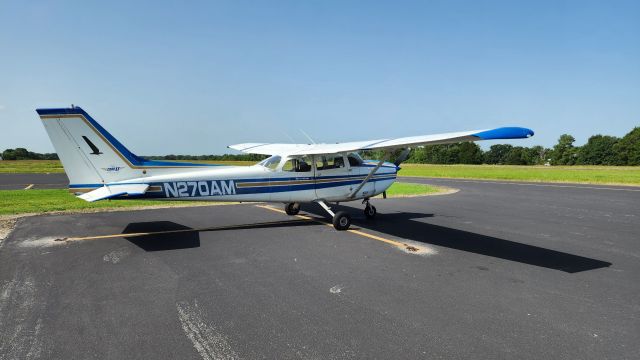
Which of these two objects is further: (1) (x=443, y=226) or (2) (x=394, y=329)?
(1) (x=443, y=226)

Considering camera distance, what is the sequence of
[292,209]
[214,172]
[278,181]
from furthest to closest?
[292,209], [278,181], [214,172]

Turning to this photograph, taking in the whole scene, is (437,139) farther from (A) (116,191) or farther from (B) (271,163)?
(A) (116,191)

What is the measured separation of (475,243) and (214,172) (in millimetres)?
7164

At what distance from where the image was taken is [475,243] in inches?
343

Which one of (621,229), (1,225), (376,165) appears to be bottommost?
(621,229)

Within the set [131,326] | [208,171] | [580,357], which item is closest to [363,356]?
[580,357]

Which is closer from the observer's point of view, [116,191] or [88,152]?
[116,191]

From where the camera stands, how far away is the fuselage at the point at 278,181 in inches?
364

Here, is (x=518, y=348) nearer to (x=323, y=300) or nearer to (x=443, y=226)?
(x=323, y=300)

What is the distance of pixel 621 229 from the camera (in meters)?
10.7

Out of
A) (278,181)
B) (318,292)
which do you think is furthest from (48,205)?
(318,292)

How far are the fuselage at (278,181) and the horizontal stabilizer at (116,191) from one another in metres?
0.13

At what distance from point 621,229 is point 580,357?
9.54m

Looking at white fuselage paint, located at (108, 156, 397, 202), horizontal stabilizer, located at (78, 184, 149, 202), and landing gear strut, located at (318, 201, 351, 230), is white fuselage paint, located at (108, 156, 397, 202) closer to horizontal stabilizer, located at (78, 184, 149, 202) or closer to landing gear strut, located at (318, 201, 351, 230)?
horizontal stabilizer, located at (78, 184, 149, 202)
